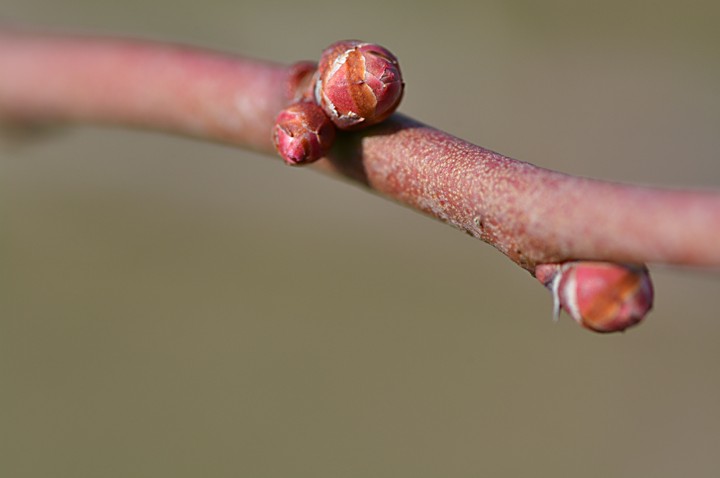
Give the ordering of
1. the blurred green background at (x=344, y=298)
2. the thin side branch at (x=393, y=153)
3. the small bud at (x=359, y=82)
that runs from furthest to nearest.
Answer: the blurred green background at (x=344, y=298) < the small bud at (x=359, y=82) < the thin side branch at (x=393, y=153)

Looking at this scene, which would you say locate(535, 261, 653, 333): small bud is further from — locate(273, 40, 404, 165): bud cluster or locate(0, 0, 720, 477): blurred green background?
locate(0, 0, 720, 477): blurred green background

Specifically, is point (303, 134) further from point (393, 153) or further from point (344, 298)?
point (344, 298)

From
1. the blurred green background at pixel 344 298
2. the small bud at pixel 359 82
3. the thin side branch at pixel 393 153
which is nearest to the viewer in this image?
the thin side branch at pixel 393 153

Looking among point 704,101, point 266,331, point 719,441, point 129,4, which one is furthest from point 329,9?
point 719,441

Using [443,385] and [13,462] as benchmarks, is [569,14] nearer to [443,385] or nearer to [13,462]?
[443,385]

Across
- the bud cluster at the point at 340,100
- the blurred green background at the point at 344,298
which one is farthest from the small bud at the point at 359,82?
the blurred green background at the point at 344,298

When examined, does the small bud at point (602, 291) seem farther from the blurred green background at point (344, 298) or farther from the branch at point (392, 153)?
the blurred green background at point (344, 298)

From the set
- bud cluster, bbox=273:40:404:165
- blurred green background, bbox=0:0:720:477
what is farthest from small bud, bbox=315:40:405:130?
blurred green background, bbox=0:0:720:477
